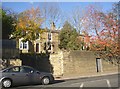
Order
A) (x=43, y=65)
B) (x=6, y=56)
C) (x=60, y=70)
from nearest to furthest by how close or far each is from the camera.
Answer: (x=6, y=56) < (x=60, y=70) < (x=43, y=65)

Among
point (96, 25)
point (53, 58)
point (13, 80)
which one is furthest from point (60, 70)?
point (13, 80)

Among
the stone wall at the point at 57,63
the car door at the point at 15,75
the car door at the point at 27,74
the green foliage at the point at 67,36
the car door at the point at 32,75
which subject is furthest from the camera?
the green foliage at the point at 67,36

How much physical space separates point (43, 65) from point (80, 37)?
1153 cm

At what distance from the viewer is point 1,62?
25.5 m

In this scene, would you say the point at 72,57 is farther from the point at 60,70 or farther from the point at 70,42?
the point at 70,42

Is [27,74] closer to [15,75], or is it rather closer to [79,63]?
[15,75]

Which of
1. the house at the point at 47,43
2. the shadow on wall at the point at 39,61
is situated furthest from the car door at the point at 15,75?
the house at the point at 47,43

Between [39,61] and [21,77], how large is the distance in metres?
18.2

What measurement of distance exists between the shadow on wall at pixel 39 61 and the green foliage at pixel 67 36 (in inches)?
375

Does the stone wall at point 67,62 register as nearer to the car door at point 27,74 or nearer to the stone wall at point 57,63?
the stone wall at point 57,63

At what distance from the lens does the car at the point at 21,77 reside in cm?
1806

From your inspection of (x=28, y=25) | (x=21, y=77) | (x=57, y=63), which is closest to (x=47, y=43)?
(x=28, y=25)

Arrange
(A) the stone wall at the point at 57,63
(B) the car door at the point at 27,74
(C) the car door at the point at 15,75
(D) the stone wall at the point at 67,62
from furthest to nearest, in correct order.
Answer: (D) the stone wall at the point at 67,62 < (A) the stone wall at the point at 57,63 < (B) the car door at the point at 27,74 < (C) the car door at the point at 15,75

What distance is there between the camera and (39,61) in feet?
121
